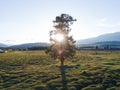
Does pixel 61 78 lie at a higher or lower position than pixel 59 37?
lower

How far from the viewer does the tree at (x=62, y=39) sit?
7862 cm

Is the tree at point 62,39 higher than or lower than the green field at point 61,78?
higher

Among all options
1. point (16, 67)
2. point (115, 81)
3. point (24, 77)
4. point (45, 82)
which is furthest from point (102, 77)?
point (16, 67)

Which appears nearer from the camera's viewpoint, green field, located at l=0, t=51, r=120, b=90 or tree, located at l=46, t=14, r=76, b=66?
green field, located at l=0, t=51, r=120, b=90

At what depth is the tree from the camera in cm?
7862

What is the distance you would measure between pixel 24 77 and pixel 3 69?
51.4 feet

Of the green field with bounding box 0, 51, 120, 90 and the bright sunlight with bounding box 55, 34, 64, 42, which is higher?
the bright sunlight with bounding box 55, 34, 64, 42

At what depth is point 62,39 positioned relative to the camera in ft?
261

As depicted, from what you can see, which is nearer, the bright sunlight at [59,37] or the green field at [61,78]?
the green field at [61,78]

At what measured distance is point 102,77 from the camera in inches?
2717

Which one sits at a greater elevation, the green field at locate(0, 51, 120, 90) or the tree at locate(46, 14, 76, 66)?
the tree at locate(46, 14, 76, 66)

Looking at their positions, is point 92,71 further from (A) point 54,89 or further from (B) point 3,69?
(B) point 3,69

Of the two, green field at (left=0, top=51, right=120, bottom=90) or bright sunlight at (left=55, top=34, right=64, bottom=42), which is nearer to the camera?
green field at (left=0, top=51, right=120, bottom=90)

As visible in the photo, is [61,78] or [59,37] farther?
[59,37]
